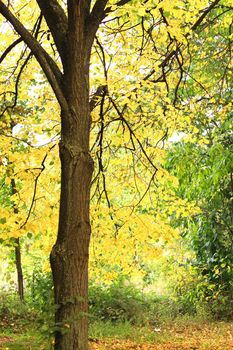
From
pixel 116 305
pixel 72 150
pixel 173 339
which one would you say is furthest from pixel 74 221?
pixel 116 305

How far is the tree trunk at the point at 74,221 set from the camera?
3279 mm

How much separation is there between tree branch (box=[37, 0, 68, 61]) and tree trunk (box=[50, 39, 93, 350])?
0.51ft

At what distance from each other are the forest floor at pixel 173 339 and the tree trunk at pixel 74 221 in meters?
1.51

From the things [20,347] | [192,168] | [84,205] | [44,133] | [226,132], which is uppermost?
[226,132]

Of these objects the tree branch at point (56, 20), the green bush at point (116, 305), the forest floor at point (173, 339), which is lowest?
the forest floor at point (173, 339)

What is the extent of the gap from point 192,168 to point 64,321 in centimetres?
585

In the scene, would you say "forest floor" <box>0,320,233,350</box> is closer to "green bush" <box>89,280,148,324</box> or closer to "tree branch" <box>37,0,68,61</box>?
"green bush" <box>89,280,148,324</box>

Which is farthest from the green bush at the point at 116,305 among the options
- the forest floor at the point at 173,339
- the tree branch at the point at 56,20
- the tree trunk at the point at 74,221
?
the tree branch at the point at 56,20

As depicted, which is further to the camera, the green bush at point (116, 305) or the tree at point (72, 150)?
the green bush at point (116, 305)

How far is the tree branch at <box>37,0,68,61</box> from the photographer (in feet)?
12.2

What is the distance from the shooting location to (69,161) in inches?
137

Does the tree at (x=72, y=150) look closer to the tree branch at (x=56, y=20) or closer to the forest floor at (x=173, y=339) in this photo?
the tree branch at (x=56, y=20)

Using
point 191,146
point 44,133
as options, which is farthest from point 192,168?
point 44,133

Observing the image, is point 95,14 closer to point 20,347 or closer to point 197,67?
point 20,347
